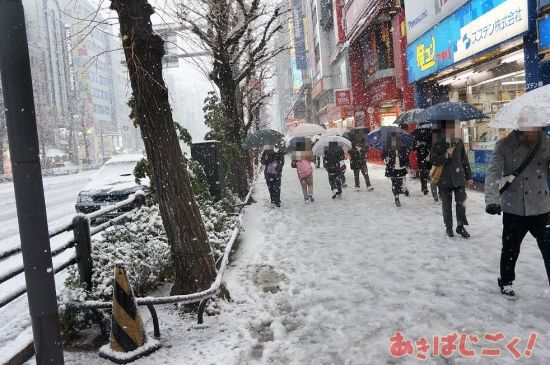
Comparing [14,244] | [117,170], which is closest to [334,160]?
[117,170]

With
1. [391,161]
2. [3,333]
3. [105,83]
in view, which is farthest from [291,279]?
[105,83]

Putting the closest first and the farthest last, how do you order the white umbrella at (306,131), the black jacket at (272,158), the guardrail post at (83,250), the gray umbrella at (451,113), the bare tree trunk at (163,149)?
the bare tree trunk at (163,149)
the guardrail post at (83,250)
the gray umbrella at (451,113)
the black jacket at (272,158)
the white umbrella at (306,131)

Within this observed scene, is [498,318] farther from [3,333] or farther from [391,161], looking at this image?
[391,161]

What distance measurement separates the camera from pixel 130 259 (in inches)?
201

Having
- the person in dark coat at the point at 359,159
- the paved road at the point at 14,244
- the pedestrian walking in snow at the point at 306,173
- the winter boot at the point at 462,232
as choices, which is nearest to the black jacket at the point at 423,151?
the person in dark coat at the point at 359,159

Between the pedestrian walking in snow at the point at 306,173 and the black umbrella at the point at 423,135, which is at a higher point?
the black umbrella at the point at 423,135

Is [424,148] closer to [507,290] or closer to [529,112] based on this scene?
[507,290]

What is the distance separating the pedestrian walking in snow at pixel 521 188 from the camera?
14.3 feet

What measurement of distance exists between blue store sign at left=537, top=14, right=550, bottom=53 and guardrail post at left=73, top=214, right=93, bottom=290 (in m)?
→ 9.06

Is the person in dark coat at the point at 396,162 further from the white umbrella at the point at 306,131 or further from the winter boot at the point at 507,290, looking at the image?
the winter boot at the point at 507,290

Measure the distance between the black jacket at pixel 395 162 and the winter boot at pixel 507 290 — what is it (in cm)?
611

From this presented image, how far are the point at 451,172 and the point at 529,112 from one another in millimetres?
3228

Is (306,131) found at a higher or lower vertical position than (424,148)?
higher

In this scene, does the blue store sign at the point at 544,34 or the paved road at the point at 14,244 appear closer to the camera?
the paved road at the point at 14,244
